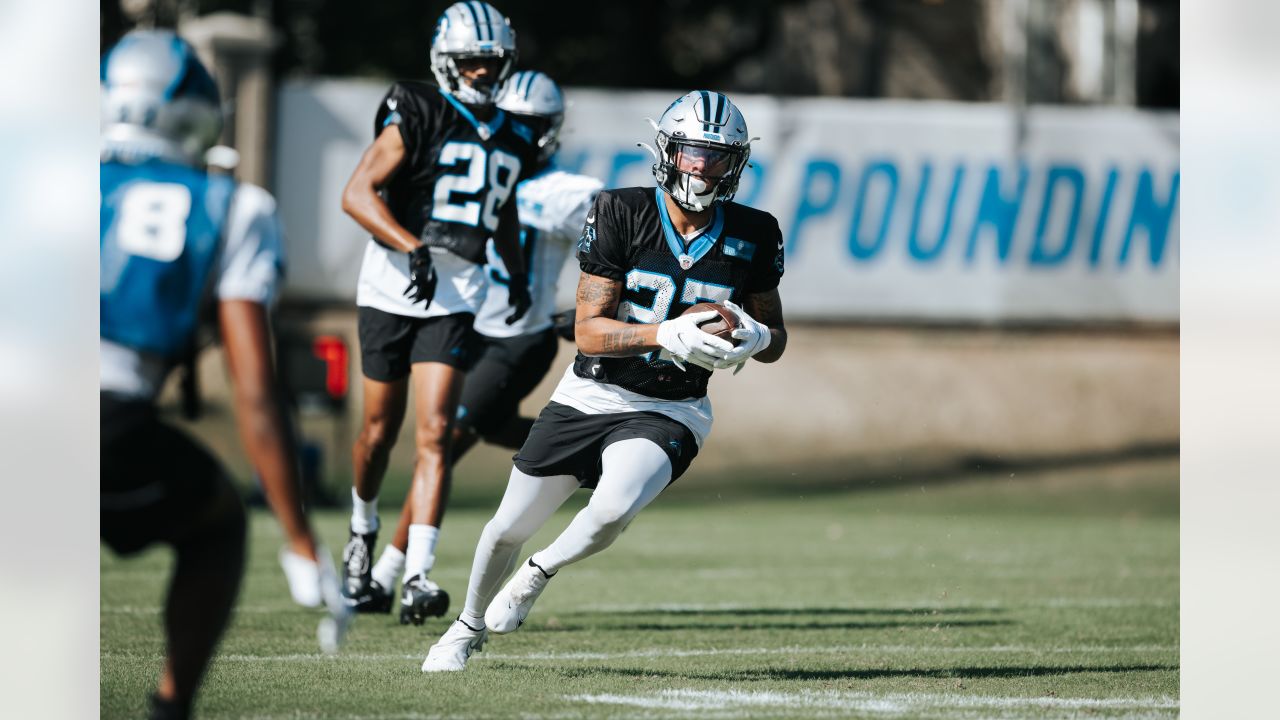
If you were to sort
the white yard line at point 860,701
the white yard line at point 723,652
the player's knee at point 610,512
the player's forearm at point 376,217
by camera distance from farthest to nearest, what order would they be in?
the player's forearm at point 376,217, the white yard line at point 723,652, the player's knee at point 610,512, the white yard line at point 860,701

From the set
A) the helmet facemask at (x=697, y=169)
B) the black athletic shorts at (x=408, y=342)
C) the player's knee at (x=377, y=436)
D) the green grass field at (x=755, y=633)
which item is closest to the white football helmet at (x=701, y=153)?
the helmet facemask at (x=697, y=169)

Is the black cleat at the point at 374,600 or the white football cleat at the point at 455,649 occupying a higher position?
the white football cleat at the point at 455,649

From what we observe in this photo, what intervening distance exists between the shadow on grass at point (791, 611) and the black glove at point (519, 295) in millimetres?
1193

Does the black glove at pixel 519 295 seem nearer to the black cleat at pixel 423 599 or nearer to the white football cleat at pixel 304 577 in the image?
the black cleat at pixel 423 599

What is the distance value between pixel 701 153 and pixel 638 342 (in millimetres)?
579

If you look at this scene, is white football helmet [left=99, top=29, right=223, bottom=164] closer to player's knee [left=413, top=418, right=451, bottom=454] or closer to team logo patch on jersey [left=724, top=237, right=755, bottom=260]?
team logo patch on jersey [left=724, top=237, right=755, bottom=260]

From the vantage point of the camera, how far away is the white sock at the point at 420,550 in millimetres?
5715

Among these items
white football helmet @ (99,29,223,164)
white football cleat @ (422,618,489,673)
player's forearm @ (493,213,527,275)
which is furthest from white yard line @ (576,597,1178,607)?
white football helmet @ (99,29,223,164)

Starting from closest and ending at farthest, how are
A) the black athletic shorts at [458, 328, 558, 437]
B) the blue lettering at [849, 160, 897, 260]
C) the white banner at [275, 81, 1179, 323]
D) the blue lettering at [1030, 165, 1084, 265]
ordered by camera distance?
the black athletic shorts at [458, 328, 558, 437], the white banner at [275, 81, 1179, 323], the blue lettering at [849, 160, 897, 260], the blue lettering at [1030, 165, 1084, 265]

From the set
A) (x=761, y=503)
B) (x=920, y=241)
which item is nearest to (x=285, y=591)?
(x=761, y=503)

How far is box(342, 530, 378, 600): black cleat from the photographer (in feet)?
20.1

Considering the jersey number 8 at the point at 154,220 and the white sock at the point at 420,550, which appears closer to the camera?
the jersey number 8 at the point at 154,220

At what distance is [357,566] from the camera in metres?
6.17

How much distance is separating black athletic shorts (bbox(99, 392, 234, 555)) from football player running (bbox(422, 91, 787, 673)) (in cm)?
142
